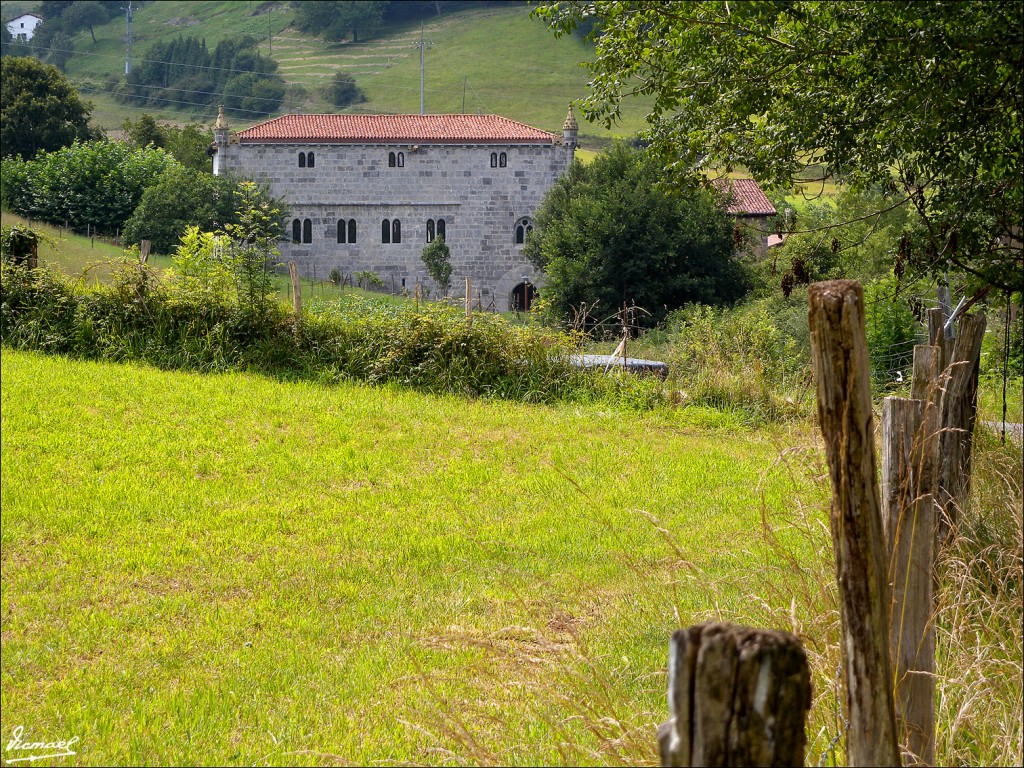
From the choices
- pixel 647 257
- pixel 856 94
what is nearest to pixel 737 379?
pixel 856 94

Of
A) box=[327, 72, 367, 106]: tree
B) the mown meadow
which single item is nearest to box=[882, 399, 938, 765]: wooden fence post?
the mown meadow

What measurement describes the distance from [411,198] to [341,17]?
2708 inches

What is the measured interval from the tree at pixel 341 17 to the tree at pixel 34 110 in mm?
64781

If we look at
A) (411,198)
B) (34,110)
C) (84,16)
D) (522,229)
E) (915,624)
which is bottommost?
(915,624)

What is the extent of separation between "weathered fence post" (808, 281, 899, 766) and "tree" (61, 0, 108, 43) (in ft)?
396

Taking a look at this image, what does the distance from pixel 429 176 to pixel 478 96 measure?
1684 inches

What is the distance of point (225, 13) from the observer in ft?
390

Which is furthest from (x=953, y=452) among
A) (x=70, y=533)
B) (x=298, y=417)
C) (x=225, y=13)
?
(x=225, y=13)

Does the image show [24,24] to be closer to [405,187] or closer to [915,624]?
[405,187]

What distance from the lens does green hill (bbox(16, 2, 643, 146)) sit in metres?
83.9

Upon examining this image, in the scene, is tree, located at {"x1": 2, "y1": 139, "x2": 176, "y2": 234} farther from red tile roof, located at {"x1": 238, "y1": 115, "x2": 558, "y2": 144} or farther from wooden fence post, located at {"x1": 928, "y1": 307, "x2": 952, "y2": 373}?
wooden fence post, located at {"x1": 928, "y1": 307, "x2": 952, "y2": 373}

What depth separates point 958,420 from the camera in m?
4.81

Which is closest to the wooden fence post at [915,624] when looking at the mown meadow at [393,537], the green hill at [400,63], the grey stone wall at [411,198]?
the mown meadow at [393,537]

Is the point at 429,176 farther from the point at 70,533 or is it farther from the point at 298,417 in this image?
the point at 70,533
